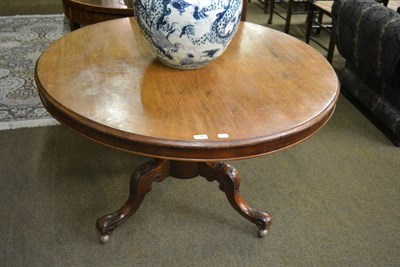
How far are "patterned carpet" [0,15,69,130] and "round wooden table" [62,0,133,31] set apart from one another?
1.92 feet

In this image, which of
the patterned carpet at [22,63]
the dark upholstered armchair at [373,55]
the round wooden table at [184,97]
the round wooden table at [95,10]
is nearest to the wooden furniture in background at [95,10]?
the round wooden table at [95,10]

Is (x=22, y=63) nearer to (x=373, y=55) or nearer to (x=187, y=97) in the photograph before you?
(x=187, y=97)

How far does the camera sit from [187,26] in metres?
0.80

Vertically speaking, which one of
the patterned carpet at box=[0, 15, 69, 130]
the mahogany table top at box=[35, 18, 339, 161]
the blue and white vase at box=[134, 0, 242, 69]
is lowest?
the patterned carpet at box=[0, 15, 69, 130]

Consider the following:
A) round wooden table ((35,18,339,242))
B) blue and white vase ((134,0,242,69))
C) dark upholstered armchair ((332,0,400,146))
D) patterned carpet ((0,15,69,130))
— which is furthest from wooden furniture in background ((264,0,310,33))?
blue and white vase ((134,0,242,69))

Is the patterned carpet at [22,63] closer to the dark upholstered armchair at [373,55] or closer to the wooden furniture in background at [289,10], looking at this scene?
the dark upholstered armchair at [373,55]

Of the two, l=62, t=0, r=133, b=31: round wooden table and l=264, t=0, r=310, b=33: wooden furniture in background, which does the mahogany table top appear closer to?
l=62, t=0, r=133, b=31: round wooden table

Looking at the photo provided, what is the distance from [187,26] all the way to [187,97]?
155mm

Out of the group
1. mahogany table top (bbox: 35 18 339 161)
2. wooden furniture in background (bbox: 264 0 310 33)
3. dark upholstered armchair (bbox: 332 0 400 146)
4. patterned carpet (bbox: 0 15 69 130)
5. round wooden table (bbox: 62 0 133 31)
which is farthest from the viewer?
wooden furniture in background (bbox: 264 0 310 33)

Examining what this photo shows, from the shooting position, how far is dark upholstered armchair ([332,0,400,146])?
1.62 m

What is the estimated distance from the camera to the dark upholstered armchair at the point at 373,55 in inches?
63.9

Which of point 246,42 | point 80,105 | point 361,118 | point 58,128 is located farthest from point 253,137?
point 361,118

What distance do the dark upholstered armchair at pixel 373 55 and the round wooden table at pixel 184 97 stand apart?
0.69m

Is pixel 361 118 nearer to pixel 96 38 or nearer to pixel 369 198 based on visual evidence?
pixel 369 198
